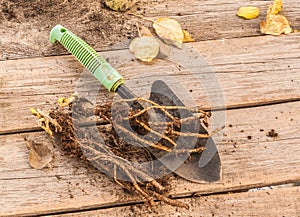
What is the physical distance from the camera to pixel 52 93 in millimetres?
1678

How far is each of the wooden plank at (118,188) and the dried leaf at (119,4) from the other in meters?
0.59

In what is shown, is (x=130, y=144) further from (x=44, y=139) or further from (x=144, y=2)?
(x=144, y=2)

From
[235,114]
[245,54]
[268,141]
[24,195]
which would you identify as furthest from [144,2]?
[24,195]

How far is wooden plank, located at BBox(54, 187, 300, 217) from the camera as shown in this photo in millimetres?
1449

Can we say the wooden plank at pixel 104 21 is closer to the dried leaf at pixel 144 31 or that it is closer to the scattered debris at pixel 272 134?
the dried leaf at pixel 144 31

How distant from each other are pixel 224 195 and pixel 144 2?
0.85 meters

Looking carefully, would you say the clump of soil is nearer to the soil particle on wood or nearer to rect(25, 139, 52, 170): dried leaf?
rect(25, 139, 52, 170): dried leaf

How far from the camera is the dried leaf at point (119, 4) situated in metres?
1.90

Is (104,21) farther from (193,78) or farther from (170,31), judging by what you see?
(193,78)

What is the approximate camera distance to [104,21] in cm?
188

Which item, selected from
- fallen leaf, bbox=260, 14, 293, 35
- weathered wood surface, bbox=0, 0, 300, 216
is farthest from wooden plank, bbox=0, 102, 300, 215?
Result: fallen leaf, bbox=260, 14, 293, 35

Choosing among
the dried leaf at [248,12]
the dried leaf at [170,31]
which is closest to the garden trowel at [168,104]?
the dried leaf at [170,31]

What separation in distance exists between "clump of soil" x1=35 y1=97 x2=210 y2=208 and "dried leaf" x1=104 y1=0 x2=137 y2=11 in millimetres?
490

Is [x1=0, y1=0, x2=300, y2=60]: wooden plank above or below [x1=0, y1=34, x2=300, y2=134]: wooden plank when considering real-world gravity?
above
